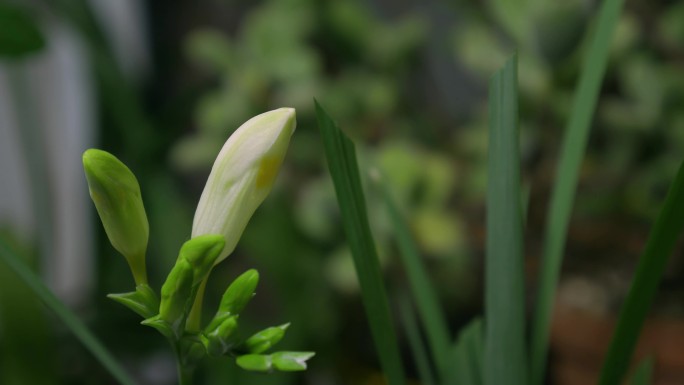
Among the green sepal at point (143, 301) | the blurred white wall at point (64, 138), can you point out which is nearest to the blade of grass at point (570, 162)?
the green sepal at point (143, 301)

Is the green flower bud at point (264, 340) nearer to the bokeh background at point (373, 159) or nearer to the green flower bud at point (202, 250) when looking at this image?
the green flower bud at point (202, 250)

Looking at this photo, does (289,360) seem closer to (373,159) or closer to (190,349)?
(190,349)

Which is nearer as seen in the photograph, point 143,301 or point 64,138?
point 143,301

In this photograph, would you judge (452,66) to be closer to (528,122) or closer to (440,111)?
(440,111)

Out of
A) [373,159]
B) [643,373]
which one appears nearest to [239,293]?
[643,373]

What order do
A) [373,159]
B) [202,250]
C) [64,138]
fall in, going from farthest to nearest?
[64,138] → [373,159] → [202,250]

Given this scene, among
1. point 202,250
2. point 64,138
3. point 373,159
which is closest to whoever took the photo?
point 202,250

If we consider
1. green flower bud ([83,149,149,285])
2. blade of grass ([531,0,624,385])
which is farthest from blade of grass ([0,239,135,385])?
blade of grass ([531,0,624,385])

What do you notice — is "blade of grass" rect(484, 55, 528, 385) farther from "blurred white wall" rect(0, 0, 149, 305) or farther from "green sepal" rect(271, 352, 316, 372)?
"blurred white wall" rect(0, 0, 149, 305)

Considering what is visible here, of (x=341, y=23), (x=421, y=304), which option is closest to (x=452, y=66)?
(x=341, y=23)
